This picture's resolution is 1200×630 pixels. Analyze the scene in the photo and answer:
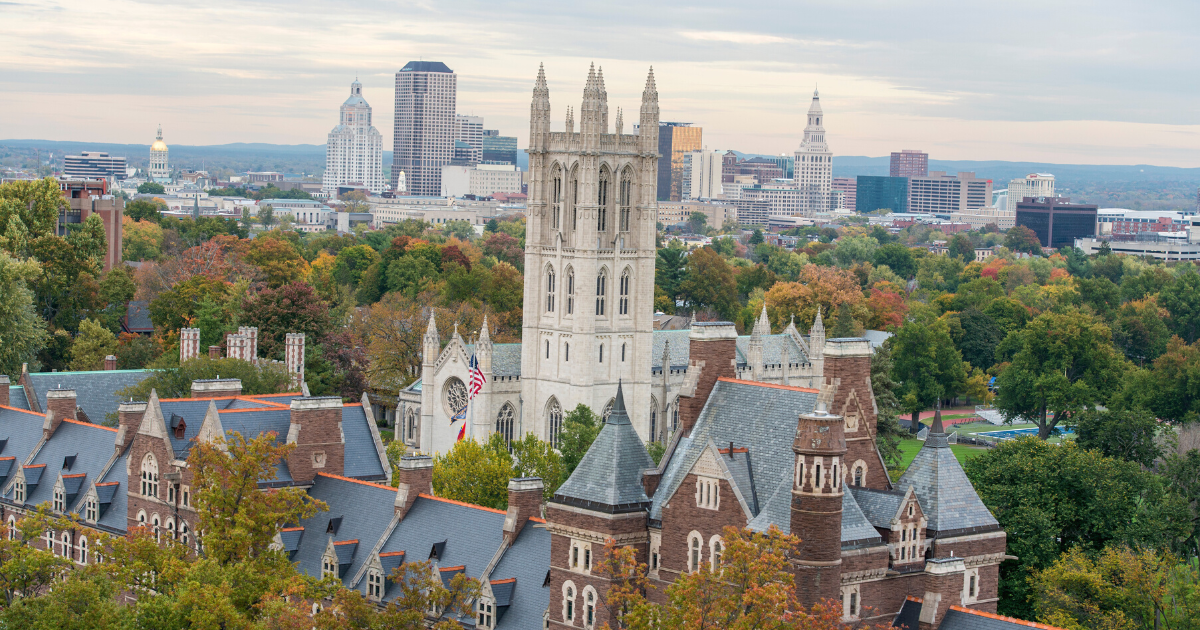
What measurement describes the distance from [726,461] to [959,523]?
8.21 m

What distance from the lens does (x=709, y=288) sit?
625ft

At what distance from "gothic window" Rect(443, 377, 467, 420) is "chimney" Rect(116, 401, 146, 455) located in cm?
4003

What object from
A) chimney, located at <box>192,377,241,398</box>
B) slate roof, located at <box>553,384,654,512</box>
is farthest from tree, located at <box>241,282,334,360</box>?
slate roof, located at <box>553,384,654,512</box>

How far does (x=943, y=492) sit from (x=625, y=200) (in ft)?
196

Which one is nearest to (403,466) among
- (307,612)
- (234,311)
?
(307,612)

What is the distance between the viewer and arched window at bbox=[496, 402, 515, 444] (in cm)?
11238

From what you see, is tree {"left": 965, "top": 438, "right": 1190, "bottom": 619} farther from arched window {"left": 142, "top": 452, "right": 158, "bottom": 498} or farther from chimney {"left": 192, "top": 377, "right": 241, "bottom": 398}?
arched window {"left": 142, "top": 452, "right": 158, "bottom": 498}

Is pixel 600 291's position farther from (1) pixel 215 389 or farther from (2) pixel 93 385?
(1) pixel 215 389

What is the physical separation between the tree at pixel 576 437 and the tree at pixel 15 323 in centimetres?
4051

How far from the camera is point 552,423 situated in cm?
11212

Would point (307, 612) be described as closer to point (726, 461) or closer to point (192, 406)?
point (726, 461)

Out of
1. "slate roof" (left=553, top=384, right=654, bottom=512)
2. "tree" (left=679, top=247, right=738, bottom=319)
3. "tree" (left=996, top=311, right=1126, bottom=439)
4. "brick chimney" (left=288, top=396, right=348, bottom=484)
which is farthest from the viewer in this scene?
"tree" (left=679, top=247, right=738, bottom=319)

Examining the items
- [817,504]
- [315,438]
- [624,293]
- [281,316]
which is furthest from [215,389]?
[281,316]

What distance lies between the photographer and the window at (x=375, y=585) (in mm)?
60406
